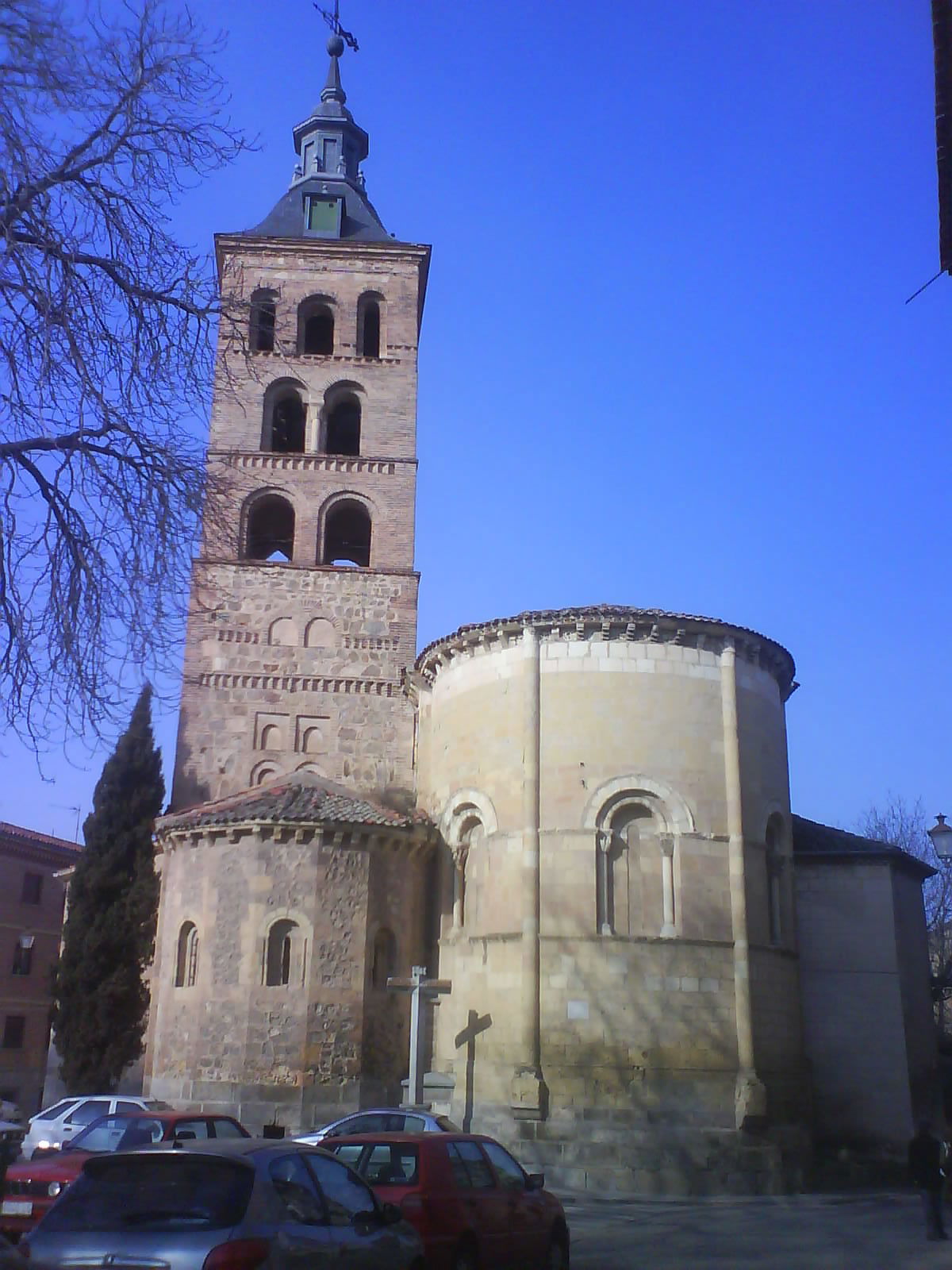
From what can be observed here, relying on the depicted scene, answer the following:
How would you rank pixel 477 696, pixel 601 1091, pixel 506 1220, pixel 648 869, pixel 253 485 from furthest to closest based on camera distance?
pixel 253 485 → pixel 477 696 → pixel 648 869 → pixel 601 1091 → pixel 506 1220

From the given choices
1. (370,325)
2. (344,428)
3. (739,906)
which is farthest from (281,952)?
(370,325)

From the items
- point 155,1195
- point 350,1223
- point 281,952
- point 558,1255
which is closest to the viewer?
point 155,1195

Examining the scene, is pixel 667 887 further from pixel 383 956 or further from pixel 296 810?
pixel 296 810

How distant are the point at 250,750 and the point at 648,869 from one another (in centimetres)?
1044

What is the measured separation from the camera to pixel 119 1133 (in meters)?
12.7

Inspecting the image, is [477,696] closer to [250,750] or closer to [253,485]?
[250,750]

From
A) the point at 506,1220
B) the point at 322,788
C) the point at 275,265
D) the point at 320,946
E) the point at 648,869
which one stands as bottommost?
the point at 506,1220

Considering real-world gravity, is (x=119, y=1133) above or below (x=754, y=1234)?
above

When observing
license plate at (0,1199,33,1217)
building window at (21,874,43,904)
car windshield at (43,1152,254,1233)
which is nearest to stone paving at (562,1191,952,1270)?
license plate at (0,1199,33,1217)

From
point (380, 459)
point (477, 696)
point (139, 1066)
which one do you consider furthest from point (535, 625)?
point (139, 1066)

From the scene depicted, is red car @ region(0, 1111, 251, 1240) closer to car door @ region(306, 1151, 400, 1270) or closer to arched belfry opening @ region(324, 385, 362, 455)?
car door @ region(306, 1151, 400, 1270)

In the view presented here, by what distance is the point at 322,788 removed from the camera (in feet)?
78.3

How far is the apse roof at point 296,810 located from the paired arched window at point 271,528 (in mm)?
8346

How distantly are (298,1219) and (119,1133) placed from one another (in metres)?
6.79
